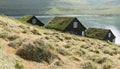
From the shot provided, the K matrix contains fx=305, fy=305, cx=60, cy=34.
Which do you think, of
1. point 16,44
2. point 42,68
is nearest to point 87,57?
point 16,44

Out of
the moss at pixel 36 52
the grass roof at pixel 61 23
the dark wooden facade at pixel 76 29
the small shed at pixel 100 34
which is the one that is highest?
the moss at pixel 36 52

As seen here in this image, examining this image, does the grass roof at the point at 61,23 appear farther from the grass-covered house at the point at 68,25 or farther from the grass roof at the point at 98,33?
the grass roof at the point at 98,33

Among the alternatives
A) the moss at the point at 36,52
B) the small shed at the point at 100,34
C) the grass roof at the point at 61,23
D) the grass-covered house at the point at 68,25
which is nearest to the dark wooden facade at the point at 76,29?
the grass-covered house at the point at 68,25

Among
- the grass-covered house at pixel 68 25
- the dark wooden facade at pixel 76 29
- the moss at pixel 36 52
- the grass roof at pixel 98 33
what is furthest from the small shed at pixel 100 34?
the moss at pixel 36 52

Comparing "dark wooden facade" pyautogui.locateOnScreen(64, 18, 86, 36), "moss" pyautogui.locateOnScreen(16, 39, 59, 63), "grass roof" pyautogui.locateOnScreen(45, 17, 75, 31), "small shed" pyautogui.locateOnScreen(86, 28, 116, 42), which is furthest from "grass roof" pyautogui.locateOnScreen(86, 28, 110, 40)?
"moss" pyautogui.locateOnScreen(16, 39, 59, 63)

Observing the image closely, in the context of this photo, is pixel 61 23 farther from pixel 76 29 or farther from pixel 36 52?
pixel 36 52

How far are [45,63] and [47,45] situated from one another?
5.64 ft

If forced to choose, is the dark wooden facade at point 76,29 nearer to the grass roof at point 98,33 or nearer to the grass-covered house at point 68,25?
the grass-covered house at point 68,25

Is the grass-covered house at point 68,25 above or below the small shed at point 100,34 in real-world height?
above

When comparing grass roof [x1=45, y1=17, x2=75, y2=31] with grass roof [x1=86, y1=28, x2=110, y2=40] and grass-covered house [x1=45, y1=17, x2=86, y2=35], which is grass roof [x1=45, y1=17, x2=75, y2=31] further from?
grass roof [x1=86, y1=28, x2=110, y2=40]

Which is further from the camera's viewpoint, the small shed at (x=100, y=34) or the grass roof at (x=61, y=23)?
the small shed at (x=100, y=34)

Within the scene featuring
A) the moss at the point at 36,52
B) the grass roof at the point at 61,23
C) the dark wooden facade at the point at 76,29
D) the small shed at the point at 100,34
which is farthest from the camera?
the small shed at the point at 100,34

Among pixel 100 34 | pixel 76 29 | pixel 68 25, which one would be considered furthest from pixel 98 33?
pixel 68 25

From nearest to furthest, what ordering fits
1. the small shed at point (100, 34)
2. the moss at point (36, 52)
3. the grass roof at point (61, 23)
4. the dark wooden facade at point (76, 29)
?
the moss at point (36, 52) < the grass roof at point (61, 23) < the dark wooden facade at point (76, 29) < the small shed at point (100, 34)
